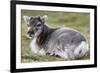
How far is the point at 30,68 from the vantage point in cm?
187

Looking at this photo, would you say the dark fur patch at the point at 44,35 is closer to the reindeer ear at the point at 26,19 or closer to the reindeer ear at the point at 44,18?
the reindeer ear at the point at 44,18

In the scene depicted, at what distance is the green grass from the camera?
6.07 feet

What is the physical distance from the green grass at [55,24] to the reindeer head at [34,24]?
32mm

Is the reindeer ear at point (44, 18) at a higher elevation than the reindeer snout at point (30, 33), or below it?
higher

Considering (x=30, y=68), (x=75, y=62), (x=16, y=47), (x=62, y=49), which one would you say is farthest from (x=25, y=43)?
(x=75, y=62)

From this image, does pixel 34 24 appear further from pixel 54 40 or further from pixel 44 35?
pixel 54 40

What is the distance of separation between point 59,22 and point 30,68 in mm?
555

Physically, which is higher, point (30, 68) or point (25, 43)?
point (25, 43)

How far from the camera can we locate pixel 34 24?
190cm

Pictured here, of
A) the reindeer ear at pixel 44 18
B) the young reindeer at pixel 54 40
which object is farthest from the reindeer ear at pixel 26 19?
the reindeer ear at pixel 44 18

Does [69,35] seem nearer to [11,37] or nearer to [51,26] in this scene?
[51,26]

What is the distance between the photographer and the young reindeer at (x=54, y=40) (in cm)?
189

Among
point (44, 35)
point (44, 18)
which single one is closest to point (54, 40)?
point (44, 35)

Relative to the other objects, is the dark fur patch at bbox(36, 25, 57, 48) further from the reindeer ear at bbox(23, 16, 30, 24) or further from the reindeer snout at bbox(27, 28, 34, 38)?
the reindeer ear at bbox(23, 16, 30, 24)
